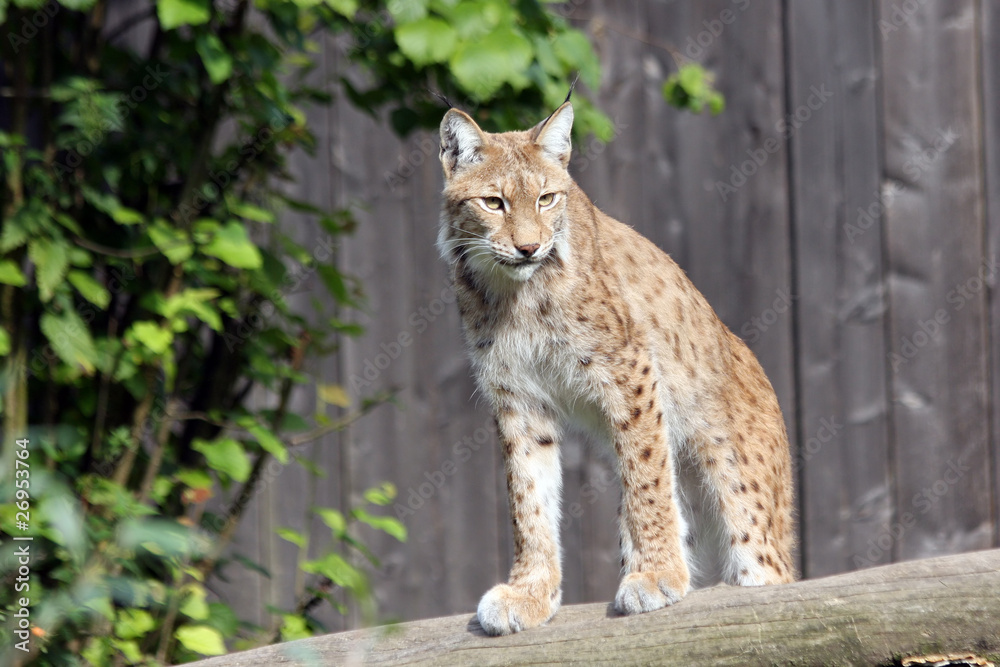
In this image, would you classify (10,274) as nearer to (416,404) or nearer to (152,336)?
(152,336)

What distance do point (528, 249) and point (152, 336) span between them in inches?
51.7

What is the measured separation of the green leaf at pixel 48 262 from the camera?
2.94 metres

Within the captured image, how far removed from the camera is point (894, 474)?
4.39 metres

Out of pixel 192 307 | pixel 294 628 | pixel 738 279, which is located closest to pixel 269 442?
pixel 192 307

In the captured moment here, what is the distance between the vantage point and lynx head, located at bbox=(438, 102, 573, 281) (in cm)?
259

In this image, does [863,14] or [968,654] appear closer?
[968,654]

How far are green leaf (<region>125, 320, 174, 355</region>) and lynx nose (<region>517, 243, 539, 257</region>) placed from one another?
1.26 metres

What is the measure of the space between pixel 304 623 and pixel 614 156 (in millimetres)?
2333

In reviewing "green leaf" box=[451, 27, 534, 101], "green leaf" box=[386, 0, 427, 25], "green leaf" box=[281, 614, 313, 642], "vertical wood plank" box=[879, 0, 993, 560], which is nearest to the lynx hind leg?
"green leaf" box=[451, 27, 534, 101]

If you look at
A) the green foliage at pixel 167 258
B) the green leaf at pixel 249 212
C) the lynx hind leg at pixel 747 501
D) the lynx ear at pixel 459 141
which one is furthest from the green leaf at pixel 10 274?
the lynx hind leg at pixel 747 501

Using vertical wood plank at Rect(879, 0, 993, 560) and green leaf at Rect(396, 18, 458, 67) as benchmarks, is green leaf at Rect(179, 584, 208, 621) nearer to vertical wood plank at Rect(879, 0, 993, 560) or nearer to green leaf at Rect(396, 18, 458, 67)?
green leaf at Rect(396, 18, 458, 67)

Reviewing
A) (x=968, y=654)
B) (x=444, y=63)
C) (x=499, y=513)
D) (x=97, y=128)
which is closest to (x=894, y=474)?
(x=499, y=513)

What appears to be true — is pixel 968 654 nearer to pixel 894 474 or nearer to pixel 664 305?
pixel 664 305

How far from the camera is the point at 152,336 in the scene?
3.11m
